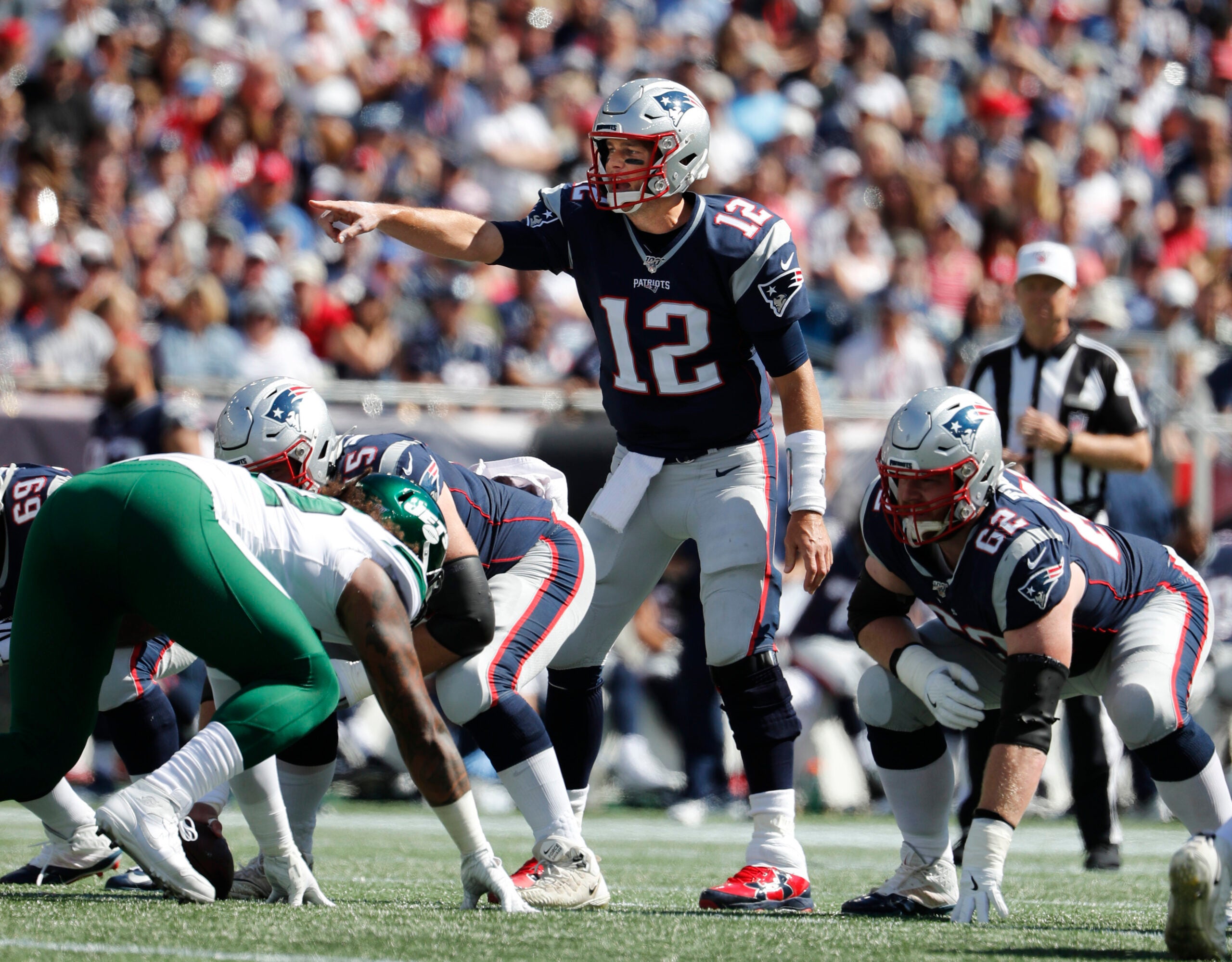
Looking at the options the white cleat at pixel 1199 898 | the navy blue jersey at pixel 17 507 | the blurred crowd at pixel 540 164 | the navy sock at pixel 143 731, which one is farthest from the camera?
the blurred crowd at pixel 540 164

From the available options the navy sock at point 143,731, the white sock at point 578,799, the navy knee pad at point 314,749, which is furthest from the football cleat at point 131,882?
the white sock at point 578,799

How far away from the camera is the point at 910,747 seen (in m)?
4.52

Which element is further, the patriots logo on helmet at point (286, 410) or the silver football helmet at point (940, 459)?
the patriots logo on helmet at point (286, 410)

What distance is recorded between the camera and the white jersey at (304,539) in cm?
367

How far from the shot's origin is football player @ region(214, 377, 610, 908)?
4.26 m

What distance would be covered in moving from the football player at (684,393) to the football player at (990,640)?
28 cm

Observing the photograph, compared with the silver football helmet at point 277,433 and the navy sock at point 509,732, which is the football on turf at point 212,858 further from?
the silver football helmet at point 277,433

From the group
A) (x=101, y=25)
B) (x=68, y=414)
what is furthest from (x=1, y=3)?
(x=68, y=414)

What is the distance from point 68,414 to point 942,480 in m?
5.09

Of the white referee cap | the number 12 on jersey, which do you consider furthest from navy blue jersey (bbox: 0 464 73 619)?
the white referee cap

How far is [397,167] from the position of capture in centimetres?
1079

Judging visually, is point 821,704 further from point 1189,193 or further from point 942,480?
point 1189,193

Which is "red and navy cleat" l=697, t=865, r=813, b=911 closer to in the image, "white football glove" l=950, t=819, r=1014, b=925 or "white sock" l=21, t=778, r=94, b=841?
"white football glove" l=950, t=819, r=1014, b=925

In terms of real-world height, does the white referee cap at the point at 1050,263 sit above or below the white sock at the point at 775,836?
above
